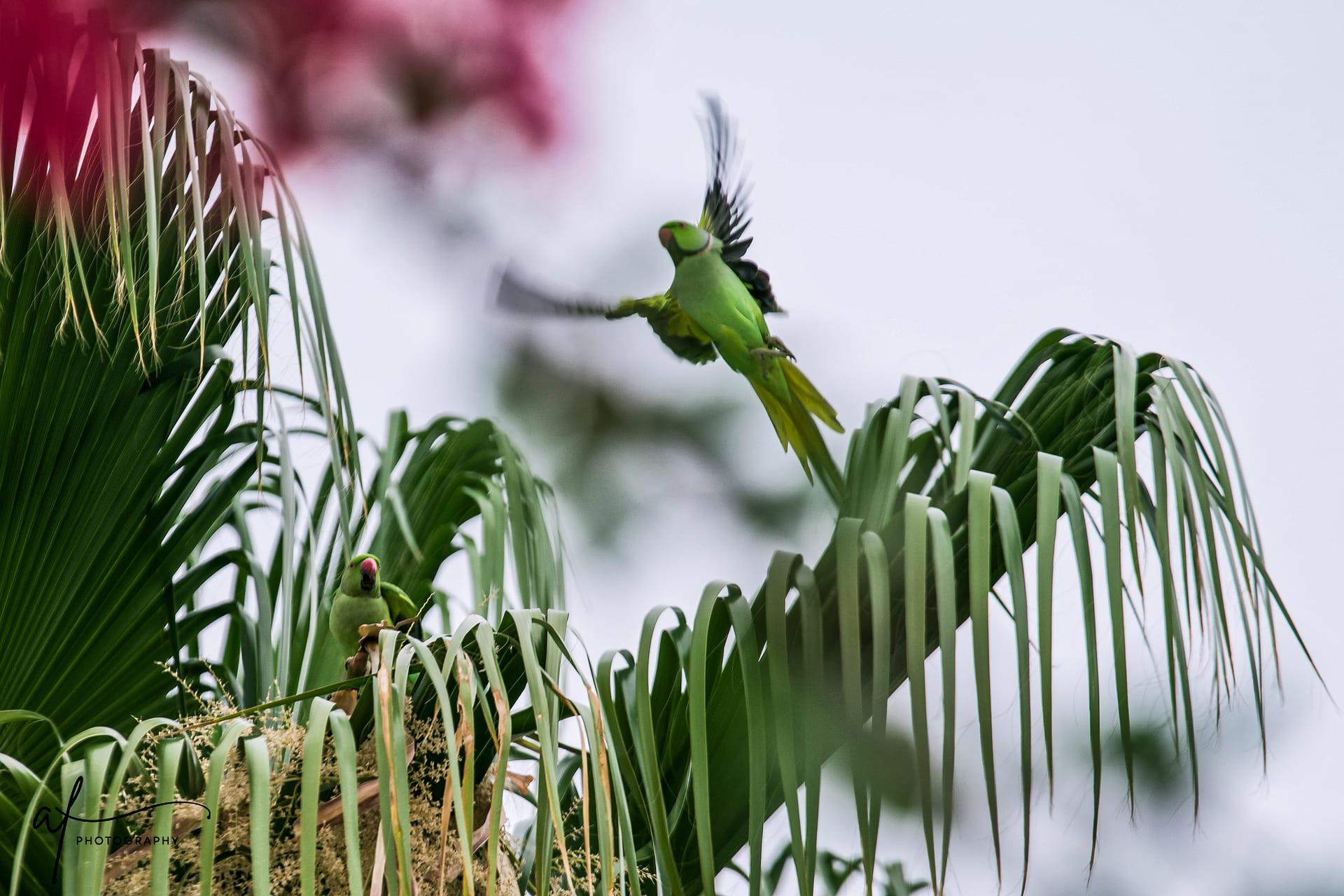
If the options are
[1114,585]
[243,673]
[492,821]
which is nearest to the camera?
[492,821]

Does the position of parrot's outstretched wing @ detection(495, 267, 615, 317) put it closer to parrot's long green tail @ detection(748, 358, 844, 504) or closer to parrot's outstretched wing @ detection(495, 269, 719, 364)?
parrot's outstretched wing @ detection(495, 269, 719, 364)

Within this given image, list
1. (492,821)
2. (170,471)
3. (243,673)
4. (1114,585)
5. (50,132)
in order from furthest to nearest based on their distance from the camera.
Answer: (243,673) → (170,471) → (50,132) → (1114,585) → (492,821)

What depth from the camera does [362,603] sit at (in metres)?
1.29

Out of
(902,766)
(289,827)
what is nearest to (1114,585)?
(902,766)

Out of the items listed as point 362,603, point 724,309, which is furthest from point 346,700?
point 724,309

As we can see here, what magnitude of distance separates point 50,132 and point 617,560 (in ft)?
2.61

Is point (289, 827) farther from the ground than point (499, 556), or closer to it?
closer to it

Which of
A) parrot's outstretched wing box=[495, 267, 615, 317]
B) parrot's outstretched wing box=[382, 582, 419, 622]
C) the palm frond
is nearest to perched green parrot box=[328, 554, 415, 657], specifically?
parrot's outstretched wing box=[382, 582, 419, 622]

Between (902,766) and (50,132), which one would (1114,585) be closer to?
(902,766)

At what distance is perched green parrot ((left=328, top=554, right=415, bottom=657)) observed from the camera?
1.28m

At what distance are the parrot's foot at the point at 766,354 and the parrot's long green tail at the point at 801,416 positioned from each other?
10 millimetres

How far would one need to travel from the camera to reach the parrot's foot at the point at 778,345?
1.31m

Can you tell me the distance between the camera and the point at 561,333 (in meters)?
1.33
